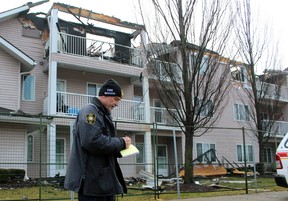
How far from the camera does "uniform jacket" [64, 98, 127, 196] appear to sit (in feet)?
11.8

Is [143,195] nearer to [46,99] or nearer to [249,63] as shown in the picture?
[46,99]

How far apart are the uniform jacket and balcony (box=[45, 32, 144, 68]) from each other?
16.5m

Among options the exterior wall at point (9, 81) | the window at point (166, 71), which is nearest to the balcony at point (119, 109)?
the exterior wall at point (9, 81)

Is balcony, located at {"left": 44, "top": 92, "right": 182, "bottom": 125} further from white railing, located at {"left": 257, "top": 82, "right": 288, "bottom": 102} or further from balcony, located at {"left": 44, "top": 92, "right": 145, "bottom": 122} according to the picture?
white railing, located at {"left": 257, "top": 82, "right": 288, "bottom": 102}

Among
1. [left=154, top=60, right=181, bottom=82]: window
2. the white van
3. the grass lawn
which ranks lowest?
the grass lawn

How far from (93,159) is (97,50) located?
19292mm

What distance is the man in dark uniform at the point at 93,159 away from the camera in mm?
3596

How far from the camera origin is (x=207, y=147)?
27.0 m

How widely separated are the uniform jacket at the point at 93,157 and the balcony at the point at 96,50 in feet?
54.1

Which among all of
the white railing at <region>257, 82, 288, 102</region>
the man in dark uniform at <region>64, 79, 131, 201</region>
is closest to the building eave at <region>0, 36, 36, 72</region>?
the white railing at <region>257, 82, 288, 102</region>

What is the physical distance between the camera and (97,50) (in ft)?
73.9

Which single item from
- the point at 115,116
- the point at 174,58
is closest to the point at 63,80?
the point at 115,116

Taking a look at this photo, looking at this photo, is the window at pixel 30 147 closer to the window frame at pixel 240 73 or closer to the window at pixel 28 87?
the window at pixel 28 87

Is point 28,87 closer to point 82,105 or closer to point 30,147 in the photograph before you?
point 82,105
